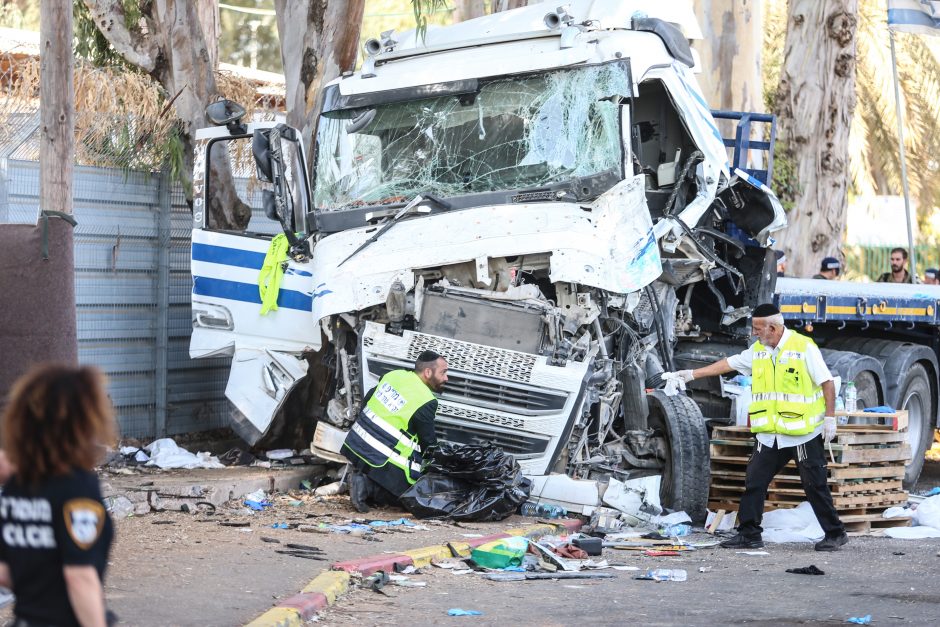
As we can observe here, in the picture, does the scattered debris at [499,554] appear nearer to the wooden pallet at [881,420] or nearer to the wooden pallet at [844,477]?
the wooden pallet at [844,477]

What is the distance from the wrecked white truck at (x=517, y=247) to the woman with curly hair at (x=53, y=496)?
5.72 m

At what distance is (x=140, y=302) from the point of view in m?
11.6

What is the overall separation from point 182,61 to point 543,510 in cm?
554

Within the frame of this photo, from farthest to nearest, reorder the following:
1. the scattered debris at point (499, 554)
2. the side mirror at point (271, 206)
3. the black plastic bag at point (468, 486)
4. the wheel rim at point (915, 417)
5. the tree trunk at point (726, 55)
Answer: the tree trunk at point (726, 55) → the wheel rim at point (915, 417) → the side mirror at point (271, 206) → the black plastic bag at point (468, 486) → the scattered debris at point (499, 554)

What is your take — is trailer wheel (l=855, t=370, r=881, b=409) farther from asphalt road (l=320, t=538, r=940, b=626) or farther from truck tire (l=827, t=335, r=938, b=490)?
asphalt road (l=320, t=538, r=940, b=626)

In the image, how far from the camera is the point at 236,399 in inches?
399

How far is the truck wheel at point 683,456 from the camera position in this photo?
9305mm

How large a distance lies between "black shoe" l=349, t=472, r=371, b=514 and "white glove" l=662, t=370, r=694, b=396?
221 centimetres

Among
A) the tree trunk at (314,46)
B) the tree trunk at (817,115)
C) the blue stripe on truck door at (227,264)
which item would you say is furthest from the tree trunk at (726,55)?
the blue stripe on truck door at (227,264)

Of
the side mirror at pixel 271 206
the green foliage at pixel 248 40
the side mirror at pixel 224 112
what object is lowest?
the side mirror at pixel 271 206

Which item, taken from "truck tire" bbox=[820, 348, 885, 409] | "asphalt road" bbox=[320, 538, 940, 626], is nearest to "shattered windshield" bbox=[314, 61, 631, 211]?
"asphalt road" bbox=[320, 538, 940, 626]

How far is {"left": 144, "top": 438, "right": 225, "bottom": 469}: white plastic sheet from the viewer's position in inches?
418

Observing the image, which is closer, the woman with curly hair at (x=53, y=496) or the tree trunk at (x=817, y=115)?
the woman with curly hair at (x=53, y=496)

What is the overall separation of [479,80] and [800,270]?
11.7 m
